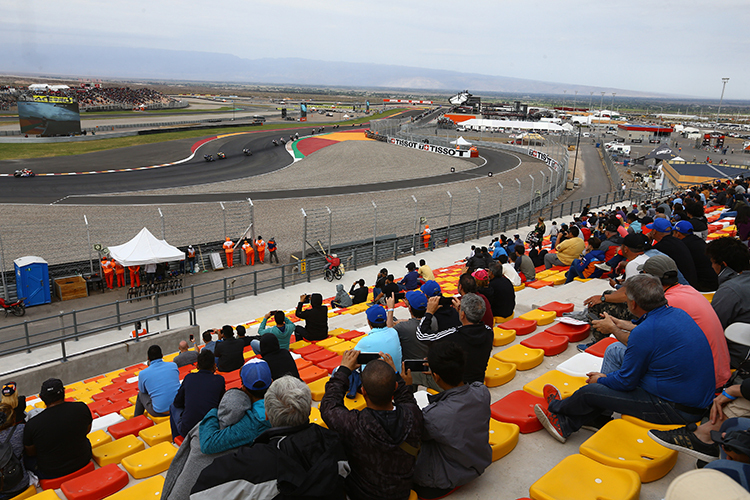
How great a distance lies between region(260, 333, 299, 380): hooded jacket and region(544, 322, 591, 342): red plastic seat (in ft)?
11.7

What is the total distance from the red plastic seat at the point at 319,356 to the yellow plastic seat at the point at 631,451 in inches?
153

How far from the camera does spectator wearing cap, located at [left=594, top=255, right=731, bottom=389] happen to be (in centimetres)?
396

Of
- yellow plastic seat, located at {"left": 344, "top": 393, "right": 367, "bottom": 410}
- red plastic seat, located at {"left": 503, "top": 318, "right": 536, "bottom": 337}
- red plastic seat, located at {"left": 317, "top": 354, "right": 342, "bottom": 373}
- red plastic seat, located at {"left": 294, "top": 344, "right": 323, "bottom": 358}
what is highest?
yellow plastic seat, located at {"left": 344, "top": 393, "right": 367, "bottom": 410}

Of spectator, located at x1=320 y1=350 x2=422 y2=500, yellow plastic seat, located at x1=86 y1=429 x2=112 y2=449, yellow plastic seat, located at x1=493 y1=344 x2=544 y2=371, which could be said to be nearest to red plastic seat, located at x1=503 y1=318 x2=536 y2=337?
yellow plastic seat, located at x1=493 y1=344 x2=544 y2=371

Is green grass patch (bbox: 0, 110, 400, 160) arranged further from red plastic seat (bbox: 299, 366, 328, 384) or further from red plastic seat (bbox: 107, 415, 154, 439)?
red plastic seat (bbox: 299, 366, 328, 384)

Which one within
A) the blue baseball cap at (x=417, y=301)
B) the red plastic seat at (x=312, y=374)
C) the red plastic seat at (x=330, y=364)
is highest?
the blue baseball cap at (x=417, y=301)

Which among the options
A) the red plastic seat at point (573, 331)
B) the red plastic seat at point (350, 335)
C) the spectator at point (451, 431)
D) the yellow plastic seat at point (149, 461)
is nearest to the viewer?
the spectator at point (451, 431)

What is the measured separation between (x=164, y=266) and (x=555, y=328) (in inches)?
537

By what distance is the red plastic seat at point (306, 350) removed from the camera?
7.28 metres

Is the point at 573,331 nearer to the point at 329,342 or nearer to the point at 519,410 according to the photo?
the point at 519,410

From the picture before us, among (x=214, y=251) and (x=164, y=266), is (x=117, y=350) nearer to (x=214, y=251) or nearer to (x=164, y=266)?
(x=164, y=266)

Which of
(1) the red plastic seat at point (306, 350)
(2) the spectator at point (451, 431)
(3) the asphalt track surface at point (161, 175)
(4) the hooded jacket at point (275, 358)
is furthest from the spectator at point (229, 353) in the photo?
(3) the asphalt track surface at point (161, 175)

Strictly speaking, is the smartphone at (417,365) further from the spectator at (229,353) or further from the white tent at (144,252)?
the white tent at (144,252)

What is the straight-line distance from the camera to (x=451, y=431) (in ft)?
10.8
